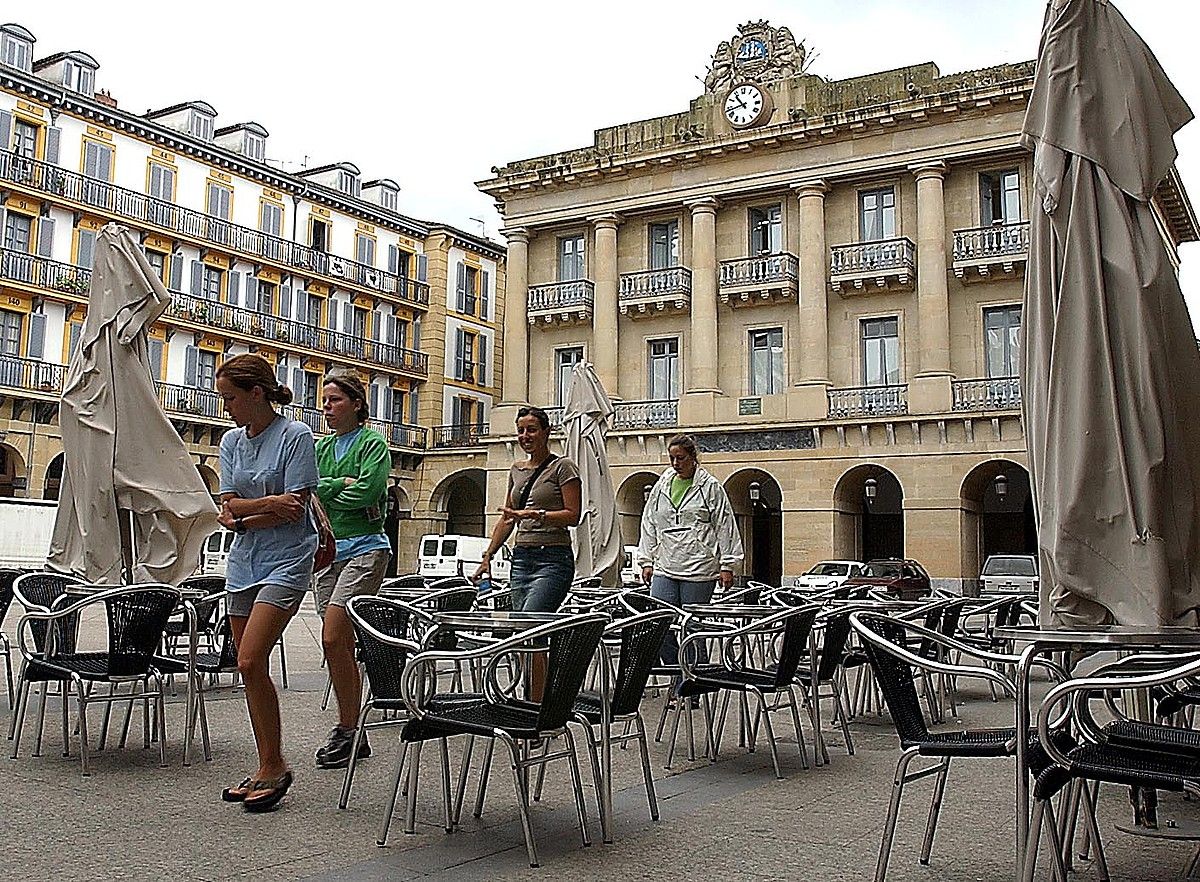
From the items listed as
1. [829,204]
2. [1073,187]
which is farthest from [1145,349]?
[829,204]

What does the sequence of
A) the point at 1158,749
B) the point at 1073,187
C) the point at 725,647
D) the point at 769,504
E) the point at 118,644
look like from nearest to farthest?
the point at 1158,749 → the point at 1073,187 → the point at 118,644 → the point at 725,647 → the point at 769,504

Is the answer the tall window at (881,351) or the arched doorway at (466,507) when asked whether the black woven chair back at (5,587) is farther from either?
the arched doorway at (466,507)

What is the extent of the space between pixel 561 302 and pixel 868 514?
1144 centimetres

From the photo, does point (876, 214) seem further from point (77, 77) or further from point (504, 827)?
point (504, 827)

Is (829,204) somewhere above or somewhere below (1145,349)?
above

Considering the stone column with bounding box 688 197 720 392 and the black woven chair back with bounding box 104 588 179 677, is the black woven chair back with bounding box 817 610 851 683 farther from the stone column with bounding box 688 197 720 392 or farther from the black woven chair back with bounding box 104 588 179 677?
the stone column with bounding box 688 197 720 392

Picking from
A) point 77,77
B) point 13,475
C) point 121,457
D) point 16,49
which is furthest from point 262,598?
point 16,49

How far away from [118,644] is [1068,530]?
182 inches

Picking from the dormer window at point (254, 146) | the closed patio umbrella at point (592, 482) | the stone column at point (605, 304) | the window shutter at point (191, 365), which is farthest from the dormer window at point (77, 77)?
the closed patio umbrella at point (592, 482)

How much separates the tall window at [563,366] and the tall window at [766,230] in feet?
21.1

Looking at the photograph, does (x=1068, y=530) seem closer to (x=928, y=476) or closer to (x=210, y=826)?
(x=210, y=826)

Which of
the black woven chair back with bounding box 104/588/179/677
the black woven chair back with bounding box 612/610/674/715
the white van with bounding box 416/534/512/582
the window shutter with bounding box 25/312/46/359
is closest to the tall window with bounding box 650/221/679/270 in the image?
the white van with bounding box 416/534/512/582

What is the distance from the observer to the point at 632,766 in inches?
268

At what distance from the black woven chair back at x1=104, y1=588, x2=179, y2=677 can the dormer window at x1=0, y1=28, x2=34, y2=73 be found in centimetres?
3867
